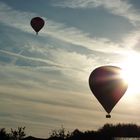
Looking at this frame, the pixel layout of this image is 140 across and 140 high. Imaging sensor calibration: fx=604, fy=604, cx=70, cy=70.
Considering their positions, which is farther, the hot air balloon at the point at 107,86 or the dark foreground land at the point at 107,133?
the dark foreground land at the point at 107,133

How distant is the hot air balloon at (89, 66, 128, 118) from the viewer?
62.3m

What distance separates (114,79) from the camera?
210 ft

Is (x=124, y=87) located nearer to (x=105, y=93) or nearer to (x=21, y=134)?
(x=105, y=93)

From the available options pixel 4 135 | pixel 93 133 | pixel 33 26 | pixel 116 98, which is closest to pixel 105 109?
pixel 116 98

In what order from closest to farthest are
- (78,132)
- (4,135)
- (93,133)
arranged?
1. (93,133)
2. (78,132)
3. (4,135)

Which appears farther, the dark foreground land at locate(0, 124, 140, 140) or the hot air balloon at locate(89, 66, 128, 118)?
the dark foreground land at locate(0, 124, 140, 140)

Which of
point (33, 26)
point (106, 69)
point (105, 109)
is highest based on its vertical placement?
point (33, 26)

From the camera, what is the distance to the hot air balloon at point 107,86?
6232cm

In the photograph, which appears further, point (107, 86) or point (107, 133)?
point (107, 133)

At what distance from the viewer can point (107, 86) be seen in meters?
65.3

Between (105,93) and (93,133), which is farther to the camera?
(93,133)

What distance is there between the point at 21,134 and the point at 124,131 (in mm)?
43310

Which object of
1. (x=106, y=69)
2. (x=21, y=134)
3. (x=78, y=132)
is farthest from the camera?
(x=21, y=134)

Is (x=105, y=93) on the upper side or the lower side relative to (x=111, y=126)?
lower
